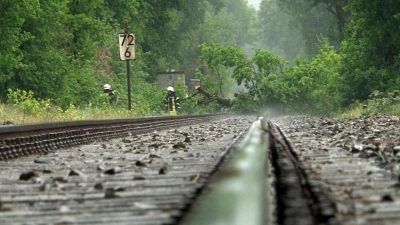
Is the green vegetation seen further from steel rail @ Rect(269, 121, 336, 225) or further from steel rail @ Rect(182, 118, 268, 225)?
steel rail @ Rect(182, 118, 268, 225)

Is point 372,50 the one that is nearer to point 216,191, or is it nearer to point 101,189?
point 101,189

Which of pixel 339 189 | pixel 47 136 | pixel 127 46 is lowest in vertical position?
pixel 47 136

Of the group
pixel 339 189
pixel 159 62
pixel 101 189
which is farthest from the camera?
pixel 159 62

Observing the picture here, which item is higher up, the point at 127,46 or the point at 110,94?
the point at 127,46

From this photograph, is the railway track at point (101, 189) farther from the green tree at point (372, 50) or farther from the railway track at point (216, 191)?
the green tree at point (372, 50)

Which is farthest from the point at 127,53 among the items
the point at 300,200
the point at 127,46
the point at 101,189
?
the point at 300,200

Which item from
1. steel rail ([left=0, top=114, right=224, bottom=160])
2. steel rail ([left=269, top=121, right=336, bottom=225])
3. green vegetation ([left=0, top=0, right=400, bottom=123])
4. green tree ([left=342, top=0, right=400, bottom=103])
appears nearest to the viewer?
steel rail ([left=269, top=121, right=336, bottom=225])

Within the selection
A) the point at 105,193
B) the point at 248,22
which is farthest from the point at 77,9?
the point at 248,22

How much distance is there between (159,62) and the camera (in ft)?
192

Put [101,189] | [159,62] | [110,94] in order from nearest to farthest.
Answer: [101,189] → [110,94] → [159,62]

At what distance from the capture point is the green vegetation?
83.2 ft

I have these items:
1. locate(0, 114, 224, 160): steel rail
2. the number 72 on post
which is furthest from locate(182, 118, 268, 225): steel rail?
the number 72 on post

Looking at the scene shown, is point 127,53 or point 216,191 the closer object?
point 216,191

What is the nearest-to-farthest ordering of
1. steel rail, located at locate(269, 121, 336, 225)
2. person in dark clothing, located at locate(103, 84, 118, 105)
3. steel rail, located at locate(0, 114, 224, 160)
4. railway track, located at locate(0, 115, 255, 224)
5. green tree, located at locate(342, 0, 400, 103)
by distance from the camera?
steel rail, located at locate(269, 121, 336, 225), railway track, located at locate(0, 115, 255, 224), steel rail, located at locate(0, 114, 224, 160), green tree, located at locate(342, 0, 400, 103), person in dark clothing, located at locate(103, 84, 118, 105)
